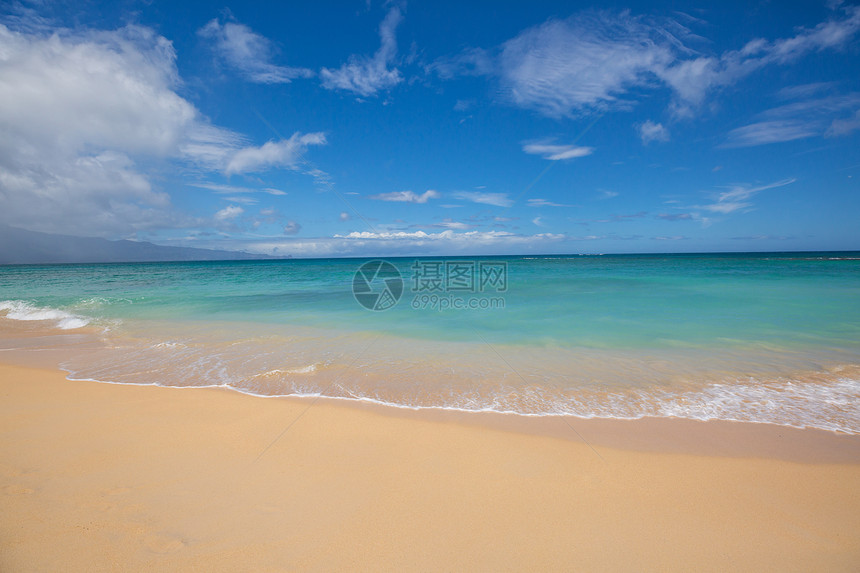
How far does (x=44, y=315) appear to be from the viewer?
12359mm

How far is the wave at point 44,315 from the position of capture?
34.4 ft

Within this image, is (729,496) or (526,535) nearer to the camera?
(526,535)

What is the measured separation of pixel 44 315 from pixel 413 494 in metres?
16.4

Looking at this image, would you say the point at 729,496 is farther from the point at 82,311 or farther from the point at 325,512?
the point at 82,311

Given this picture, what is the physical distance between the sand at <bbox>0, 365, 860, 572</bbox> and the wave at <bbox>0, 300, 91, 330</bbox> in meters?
8.46

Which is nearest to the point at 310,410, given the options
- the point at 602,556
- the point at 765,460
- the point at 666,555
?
the point at 602,556

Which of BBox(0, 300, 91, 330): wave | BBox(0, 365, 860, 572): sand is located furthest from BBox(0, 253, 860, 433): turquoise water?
BBox(0, 365, 860, 572): sand

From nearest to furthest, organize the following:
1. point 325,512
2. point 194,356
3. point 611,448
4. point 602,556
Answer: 1. point 602,556
2. point 325,512
3. point 611,448
4. point 194,356

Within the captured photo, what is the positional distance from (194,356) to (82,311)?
1019 cm

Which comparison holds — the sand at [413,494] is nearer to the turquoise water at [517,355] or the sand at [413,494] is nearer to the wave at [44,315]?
the turquoise water at [517,355]

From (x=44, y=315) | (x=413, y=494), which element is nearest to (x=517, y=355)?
(x=413, y=494)

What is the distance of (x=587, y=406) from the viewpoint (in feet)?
15.1

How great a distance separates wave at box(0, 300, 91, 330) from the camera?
413 inches

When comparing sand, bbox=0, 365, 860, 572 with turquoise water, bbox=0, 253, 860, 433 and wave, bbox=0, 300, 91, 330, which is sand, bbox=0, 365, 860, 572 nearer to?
turquoise water, bbox=0, 253, 860, 433
